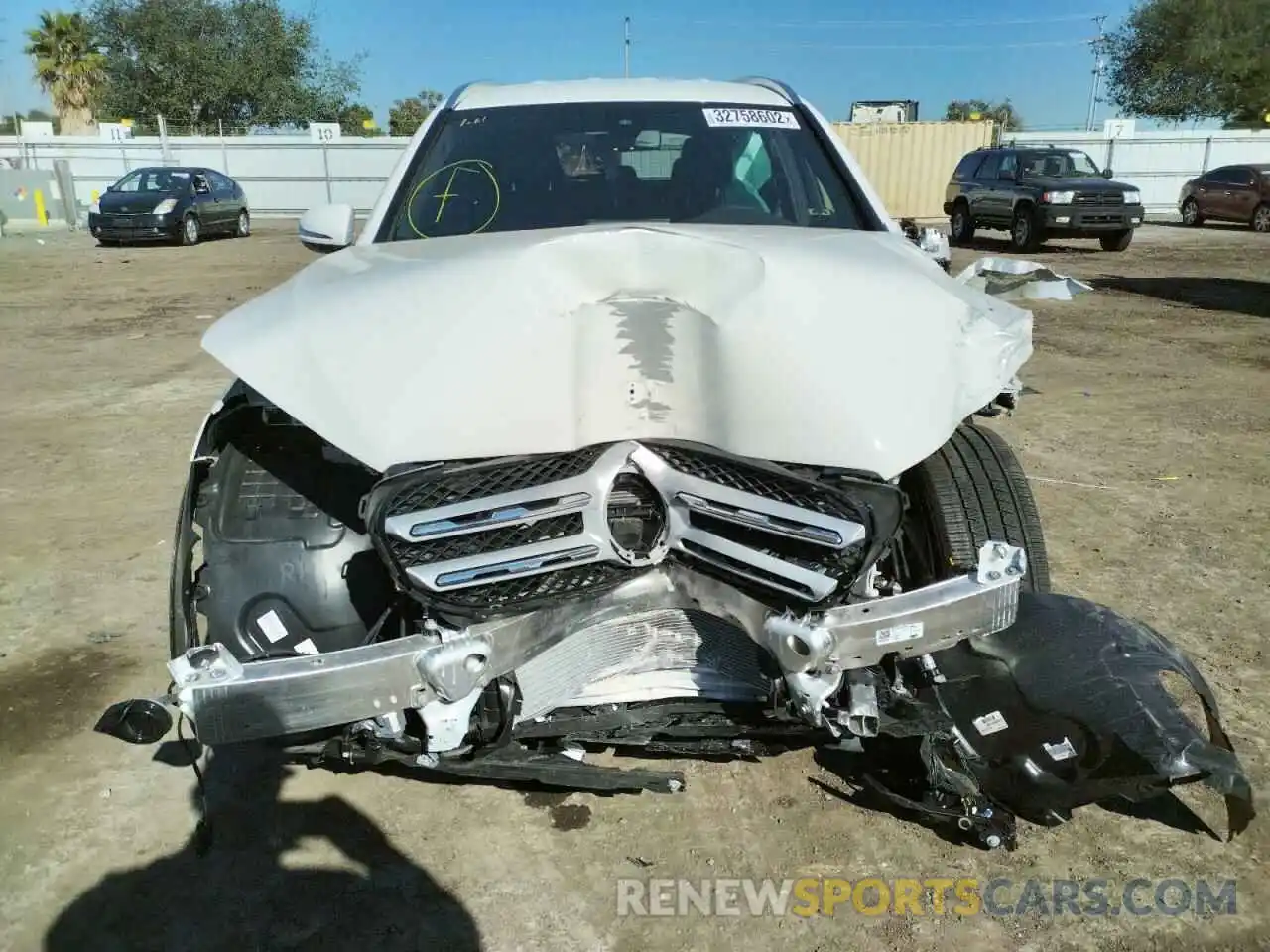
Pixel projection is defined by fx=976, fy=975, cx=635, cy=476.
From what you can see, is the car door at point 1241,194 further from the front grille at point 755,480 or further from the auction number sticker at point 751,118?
the front grille at point 755,480

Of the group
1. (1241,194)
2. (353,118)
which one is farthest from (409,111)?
(1241,194)

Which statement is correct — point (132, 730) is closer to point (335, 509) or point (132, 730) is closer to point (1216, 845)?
point (335, 509)

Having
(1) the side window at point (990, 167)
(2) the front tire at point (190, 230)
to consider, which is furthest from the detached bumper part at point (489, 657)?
(2) the front tire at point (190, 230)

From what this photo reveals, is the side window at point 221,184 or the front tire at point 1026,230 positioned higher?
the side window at point 221,184

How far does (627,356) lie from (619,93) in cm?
193

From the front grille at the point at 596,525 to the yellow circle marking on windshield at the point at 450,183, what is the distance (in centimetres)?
147

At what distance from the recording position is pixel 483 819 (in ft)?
8.92

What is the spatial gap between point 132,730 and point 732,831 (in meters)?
1.51

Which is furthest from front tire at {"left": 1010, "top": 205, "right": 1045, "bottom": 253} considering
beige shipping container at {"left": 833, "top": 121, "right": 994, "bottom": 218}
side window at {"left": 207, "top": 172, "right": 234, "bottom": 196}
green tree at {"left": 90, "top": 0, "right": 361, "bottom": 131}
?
green tree at {"left": 90, "top": 0, "right": 361, "bottom": 131}

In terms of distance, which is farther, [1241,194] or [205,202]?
[1241,194]

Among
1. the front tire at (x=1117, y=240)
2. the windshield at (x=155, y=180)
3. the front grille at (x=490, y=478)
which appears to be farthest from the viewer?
the windshield at (x=155, y=180)

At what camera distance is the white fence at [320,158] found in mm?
27000

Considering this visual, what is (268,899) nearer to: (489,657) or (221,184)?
(489,657)

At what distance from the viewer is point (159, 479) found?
542 centimetres
